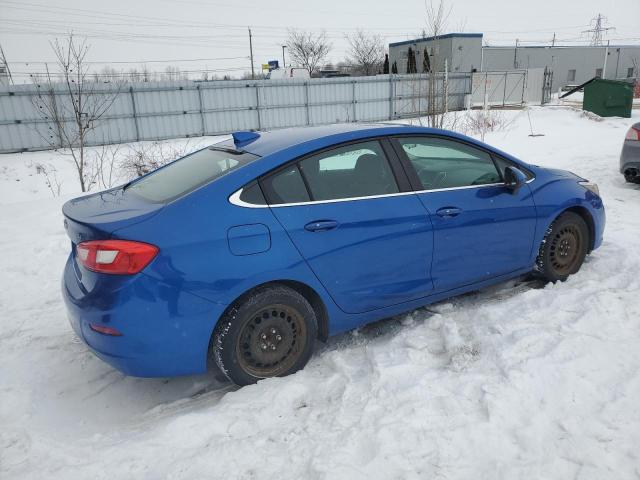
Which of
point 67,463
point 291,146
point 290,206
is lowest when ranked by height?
point 67,463

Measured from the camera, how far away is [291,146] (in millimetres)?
3191

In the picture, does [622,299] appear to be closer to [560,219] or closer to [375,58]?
[560,219]

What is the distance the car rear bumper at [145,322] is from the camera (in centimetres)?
260

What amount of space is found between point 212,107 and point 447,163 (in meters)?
19.9

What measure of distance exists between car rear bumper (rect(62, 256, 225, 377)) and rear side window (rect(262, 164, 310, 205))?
2.37 ft

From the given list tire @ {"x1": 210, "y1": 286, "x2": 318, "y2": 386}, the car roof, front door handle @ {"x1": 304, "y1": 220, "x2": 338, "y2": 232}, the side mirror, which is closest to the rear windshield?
the car roof

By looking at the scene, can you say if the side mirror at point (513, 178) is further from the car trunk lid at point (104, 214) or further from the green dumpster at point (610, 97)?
the green dumpster at point (610, 97)

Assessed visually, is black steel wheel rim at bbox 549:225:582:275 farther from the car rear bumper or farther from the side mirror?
the car rear bumper

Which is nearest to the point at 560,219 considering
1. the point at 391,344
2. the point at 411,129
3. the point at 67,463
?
the point at 411,129

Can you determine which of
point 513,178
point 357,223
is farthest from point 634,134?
point 357,223

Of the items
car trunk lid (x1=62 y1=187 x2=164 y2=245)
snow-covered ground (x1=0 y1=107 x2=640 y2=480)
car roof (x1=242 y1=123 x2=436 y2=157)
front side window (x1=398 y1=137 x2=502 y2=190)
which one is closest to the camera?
snow-covered ground (x1=0 y1=107 x2=640 y2=480)

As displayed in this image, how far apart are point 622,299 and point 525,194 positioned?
40.6 inches

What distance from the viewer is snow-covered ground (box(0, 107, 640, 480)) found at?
2328 mm

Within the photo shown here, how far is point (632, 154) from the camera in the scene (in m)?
7.47
